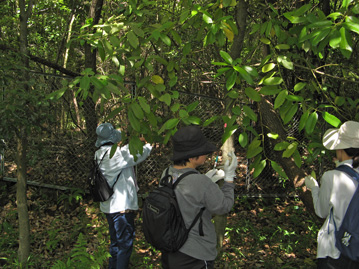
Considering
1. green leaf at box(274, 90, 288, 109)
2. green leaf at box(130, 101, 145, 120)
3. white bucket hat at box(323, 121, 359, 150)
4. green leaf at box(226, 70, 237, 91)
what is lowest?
white bucket hat at box(323, 121, 359, 150)

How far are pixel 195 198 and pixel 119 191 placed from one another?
159cm

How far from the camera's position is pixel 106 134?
12.9ft

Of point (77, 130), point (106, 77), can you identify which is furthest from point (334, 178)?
point (77, 130)

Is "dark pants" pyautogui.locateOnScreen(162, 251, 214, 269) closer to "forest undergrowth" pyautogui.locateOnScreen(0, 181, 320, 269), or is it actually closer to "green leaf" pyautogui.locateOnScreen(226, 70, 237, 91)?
"green leaf" pyautogui.locateOnScreen(226, 70, 237, 91)

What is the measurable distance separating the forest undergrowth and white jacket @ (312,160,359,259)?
206 cm

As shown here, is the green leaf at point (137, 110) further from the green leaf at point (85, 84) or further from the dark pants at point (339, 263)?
the dark pants at point (339, 263)

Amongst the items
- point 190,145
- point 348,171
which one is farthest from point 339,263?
point 190,145

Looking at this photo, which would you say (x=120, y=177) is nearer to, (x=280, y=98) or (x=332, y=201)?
(x=280, y=98)

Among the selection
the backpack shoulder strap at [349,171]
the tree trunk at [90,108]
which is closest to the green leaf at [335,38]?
the backpack shoulder strap at [349,171]

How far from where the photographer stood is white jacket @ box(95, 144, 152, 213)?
3895mm

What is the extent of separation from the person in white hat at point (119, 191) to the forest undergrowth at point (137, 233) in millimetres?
238

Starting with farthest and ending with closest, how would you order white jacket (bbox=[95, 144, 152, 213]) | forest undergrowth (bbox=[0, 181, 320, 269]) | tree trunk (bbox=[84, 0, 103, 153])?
1. tree trunk (bbox=[84, 0, 103, 153])
2. forest undergrowth (bbox=[0, 181, 320, 269])
3. white jacket (bbox=[95, 144, 152, 213])

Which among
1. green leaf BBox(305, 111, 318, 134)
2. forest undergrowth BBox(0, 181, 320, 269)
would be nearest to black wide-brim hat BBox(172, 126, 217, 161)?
green leaf BBox(305, 111, 318, 134)

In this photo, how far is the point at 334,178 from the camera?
256 centimetres
